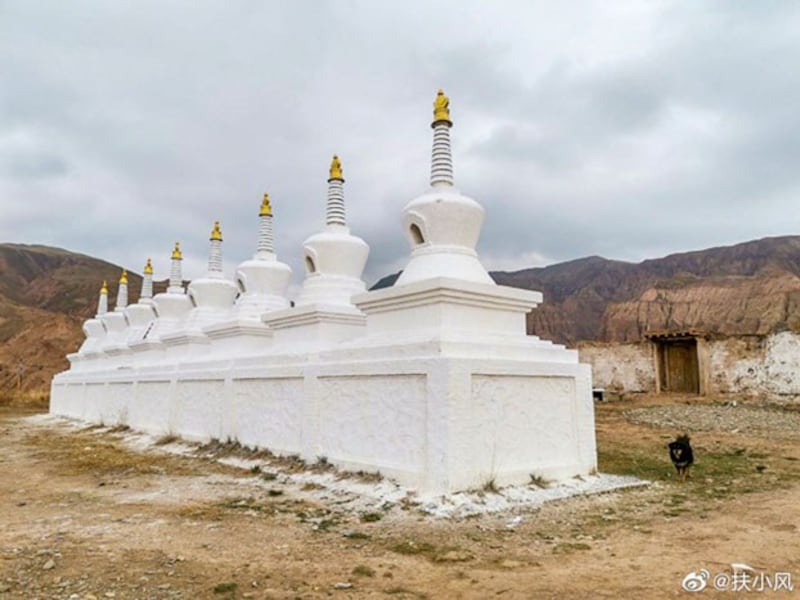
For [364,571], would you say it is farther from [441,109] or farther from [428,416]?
[441,109]

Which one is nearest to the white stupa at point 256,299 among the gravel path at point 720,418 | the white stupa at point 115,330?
the white stupa at point 115,330

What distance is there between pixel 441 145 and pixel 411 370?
4.18 meters

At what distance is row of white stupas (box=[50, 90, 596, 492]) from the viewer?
7.86 metres

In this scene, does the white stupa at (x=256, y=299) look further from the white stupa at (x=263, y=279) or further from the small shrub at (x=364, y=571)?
the small shrub at (x=364, y=571)

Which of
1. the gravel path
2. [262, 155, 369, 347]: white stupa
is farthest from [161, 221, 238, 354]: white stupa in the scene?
the gravel path

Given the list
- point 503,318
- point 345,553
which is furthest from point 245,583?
point 503,318

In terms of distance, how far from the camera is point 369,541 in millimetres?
5863

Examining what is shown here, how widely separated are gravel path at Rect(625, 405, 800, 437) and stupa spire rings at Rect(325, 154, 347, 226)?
36.7 feet

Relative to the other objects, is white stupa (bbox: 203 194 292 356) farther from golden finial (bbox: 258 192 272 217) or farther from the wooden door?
the wooden door

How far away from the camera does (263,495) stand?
27.2 ft

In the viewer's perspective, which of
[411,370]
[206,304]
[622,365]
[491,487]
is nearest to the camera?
[491,487]

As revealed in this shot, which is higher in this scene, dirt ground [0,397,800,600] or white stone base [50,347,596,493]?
white stone base [50,347,596,493]


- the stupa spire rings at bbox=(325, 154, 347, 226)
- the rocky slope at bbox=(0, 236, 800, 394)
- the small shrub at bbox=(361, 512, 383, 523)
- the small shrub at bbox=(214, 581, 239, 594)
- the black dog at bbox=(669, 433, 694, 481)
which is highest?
the rocky slope at bbox=(0, 236, 800, 394)

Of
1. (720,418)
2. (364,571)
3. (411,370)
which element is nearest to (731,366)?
(720,418)
